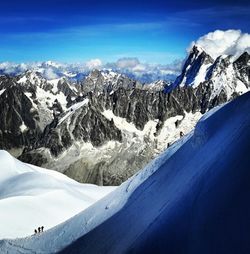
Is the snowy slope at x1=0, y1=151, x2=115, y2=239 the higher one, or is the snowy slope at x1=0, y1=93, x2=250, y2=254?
the snowy slope at x1=0, y1=93, x2=250, y2=254

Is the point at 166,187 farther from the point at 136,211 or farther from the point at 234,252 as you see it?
the point at 234,252

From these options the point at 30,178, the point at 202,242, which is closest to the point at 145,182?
the point at 202,242

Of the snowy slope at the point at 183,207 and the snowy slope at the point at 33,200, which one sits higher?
the snowy slope at the point at 183,207

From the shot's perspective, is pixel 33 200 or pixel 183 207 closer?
pixel 183 207

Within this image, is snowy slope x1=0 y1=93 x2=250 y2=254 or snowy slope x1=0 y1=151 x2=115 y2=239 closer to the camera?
snowy slope x1=0 y1=93 x2=250 y2=254

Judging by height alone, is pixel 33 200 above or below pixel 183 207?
below
